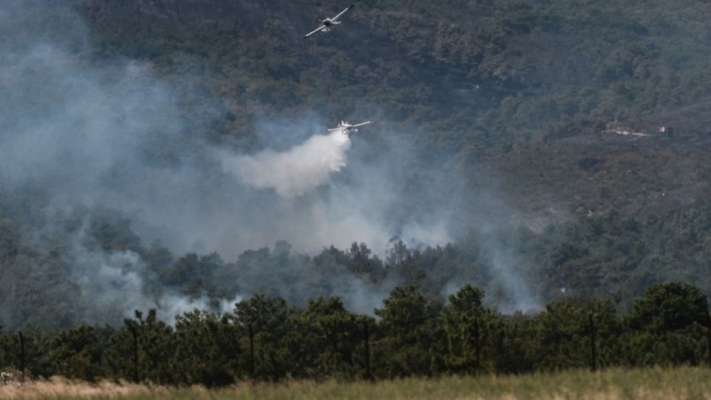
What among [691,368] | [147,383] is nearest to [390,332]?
[147,383]

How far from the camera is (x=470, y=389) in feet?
225

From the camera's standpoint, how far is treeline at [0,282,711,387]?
8588cm

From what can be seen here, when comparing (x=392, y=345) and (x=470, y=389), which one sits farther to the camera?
(x=392, y=345)

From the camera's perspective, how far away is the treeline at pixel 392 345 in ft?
282

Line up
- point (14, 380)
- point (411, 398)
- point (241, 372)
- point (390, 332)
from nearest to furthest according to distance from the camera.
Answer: point (411, 398) → point (14, 380) → point (241, 372) → point (390, 332)

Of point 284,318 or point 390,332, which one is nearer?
point 390,332

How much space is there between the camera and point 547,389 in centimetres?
6769

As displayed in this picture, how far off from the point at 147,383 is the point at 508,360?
17677 millimetres

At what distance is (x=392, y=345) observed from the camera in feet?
317

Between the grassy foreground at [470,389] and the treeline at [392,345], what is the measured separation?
5.76 meters

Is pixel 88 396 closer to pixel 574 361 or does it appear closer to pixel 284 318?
pixel 574 361

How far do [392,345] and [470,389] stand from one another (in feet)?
92.3

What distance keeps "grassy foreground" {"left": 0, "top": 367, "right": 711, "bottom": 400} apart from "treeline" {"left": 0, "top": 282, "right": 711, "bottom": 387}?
576 centimetres

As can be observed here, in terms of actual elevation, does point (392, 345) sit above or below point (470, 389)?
above
